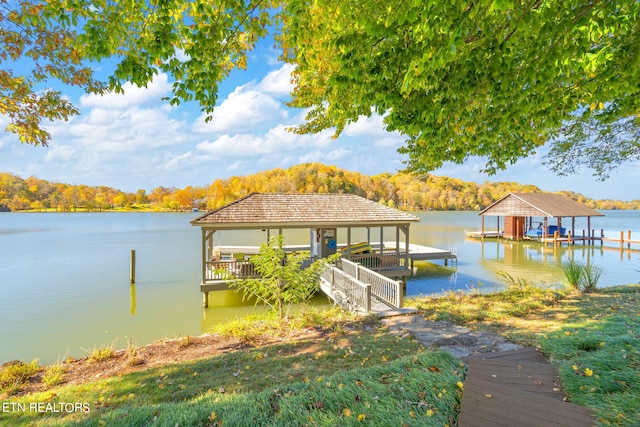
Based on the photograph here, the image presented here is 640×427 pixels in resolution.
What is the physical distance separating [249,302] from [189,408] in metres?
9.57

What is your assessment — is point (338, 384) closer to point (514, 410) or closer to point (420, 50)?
point (514, 410)

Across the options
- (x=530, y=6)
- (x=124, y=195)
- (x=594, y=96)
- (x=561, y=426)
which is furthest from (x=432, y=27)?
(x=124, y=195)

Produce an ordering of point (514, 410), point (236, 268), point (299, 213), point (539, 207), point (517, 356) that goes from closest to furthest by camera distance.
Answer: point (514, 410)
point (517, 356)
point (236, 268)
point (299, 213)
point (539, 207)

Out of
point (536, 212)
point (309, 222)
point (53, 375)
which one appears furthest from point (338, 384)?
point (536, 212)

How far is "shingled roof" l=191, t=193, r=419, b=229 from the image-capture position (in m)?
12.7

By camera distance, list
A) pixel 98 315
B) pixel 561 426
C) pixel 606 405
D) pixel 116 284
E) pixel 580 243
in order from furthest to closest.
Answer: pixel 580 243 < pixel 116 284 < pixel 98 315 < pixel 606 405 < pixel 561 426

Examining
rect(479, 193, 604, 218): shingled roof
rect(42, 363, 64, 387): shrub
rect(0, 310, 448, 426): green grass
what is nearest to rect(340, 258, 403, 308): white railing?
rect(0, 310, 448, 426): green grass

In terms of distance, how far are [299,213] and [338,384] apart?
1070cm

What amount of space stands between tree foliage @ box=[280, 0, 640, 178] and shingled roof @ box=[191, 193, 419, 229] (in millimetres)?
8325

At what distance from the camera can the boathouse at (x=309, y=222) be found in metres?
12.4

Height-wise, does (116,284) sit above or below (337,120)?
below

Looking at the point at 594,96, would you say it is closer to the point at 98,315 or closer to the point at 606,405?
the point at 606,405

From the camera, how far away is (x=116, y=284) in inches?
599

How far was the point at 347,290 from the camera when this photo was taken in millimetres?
10008
